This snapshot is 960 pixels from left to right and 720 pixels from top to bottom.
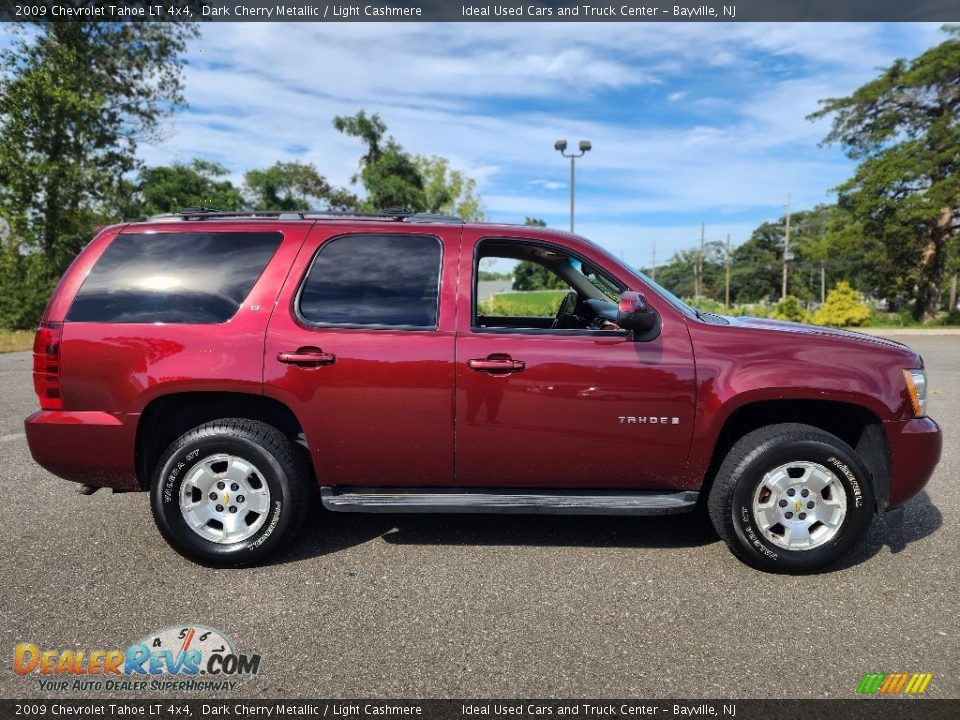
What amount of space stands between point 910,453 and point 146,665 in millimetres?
3788

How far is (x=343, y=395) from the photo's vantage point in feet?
10.7

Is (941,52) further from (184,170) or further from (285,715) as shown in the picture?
(184,170)

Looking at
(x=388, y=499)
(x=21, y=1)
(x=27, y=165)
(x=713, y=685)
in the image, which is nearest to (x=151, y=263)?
(x=388, y=499)

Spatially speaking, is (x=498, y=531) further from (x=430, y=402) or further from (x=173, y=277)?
A: (x=173, y=277)

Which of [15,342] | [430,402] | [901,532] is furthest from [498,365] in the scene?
[15,342]

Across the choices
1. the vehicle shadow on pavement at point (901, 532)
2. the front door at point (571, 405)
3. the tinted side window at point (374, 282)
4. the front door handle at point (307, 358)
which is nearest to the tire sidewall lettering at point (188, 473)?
the front door handle at point (307, 358)

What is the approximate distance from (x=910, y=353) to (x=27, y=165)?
25318mm

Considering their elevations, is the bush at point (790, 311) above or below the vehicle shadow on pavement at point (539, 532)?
above

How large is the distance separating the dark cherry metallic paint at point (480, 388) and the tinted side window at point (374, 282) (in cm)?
10

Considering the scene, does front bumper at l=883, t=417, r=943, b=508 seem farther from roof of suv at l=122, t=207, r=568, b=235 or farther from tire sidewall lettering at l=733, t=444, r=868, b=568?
roof of suv at l=122, t=207, r=568, b=235

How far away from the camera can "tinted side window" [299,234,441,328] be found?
11.1ft

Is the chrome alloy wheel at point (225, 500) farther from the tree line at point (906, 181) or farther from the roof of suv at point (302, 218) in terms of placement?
the tree line at point (906, 181)

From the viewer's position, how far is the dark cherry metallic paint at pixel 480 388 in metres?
3.25

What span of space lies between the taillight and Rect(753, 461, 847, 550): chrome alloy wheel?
3.76m
